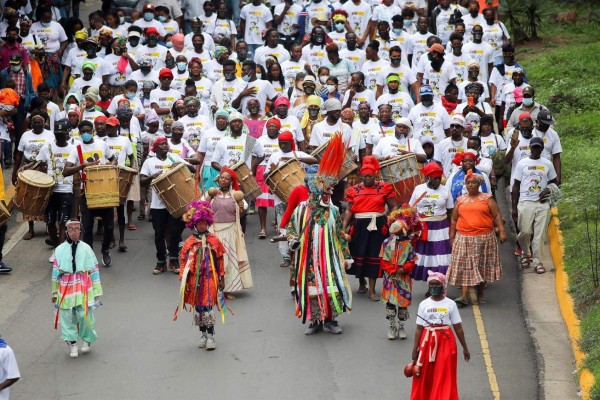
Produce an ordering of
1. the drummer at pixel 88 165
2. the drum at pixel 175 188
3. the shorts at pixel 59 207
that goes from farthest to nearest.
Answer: the shorts at pixel 59 207 → the drummer at pixel 88 165 → the drum at pixel 175 188

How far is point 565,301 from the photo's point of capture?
16.7 meters

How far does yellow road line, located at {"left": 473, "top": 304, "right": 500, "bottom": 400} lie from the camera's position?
1428 cm

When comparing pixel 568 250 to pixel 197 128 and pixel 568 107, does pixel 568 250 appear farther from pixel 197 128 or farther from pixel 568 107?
pixel 568 107

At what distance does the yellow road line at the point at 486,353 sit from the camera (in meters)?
14.3

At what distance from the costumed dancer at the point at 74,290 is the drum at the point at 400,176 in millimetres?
4487

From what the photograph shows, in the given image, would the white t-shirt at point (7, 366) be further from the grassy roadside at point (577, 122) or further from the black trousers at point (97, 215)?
the black trousers at point (97, 215)

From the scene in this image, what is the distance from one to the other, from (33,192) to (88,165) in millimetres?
850

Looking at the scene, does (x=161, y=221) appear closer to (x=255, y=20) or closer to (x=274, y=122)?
(x=274, y=122)

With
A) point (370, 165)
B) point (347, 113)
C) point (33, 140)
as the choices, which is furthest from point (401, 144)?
point (33, 140)

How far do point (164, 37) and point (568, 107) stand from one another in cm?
784

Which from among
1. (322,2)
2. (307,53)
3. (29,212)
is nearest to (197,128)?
(29,212)

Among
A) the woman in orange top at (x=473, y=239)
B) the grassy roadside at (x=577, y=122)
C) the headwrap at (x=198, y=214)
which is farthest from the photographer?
the woman in orange top at (x=473, y=239)

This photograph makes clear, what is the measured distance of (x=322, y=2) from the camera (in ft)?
90.4

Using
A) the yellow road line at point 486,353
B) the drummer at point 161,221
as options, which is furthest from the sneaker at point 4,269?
the yellow road line at point 486,353
